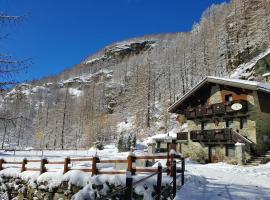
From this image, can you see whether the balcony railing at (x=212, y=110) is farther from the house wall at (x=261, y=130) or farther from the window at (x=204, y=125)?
the house wall at (x=261, y=130)

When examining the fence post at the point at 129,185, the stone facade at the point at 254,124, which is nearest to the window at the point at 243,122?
the stone facade at the point at 254,124

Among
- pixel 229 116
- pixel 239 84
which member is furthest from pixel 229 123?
pixel 239 84

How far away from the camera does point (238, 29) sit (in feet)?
205

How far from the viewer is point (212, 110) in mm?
29969

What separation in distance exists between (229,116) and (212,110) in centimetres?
190

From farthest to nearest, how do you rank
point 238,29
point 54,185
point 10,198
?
1. point 238,29
2. point 10,198
3. point 54,185

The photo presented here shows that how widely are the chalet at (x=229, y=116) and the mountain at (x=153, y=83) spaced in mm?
16414

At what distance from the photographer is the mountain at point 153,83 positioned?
5800 centimetres

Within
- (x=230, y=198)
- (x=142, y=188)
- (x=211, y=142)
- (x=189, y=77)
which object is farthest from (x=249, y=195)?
(x=189, y=77)

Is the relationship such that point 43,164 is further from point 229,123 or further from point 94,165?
point 229,123

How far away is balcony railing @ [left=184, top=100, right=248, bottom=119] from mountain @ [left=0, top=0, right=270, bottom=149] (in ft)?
51.6

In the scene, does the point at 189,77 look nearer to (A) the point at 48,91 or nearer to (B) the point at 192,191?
(B) the point at 192,191

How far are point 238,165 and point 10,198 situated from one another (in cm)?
1755

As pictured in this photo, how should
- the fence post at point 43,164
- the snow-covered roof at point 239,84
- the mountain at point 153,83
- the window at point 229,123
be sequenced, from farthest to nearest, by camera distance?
the mountain at point 153,83 → the window at point 229,123 → the snow-covered roof at point 239,84 → the fence post at point 43,164
